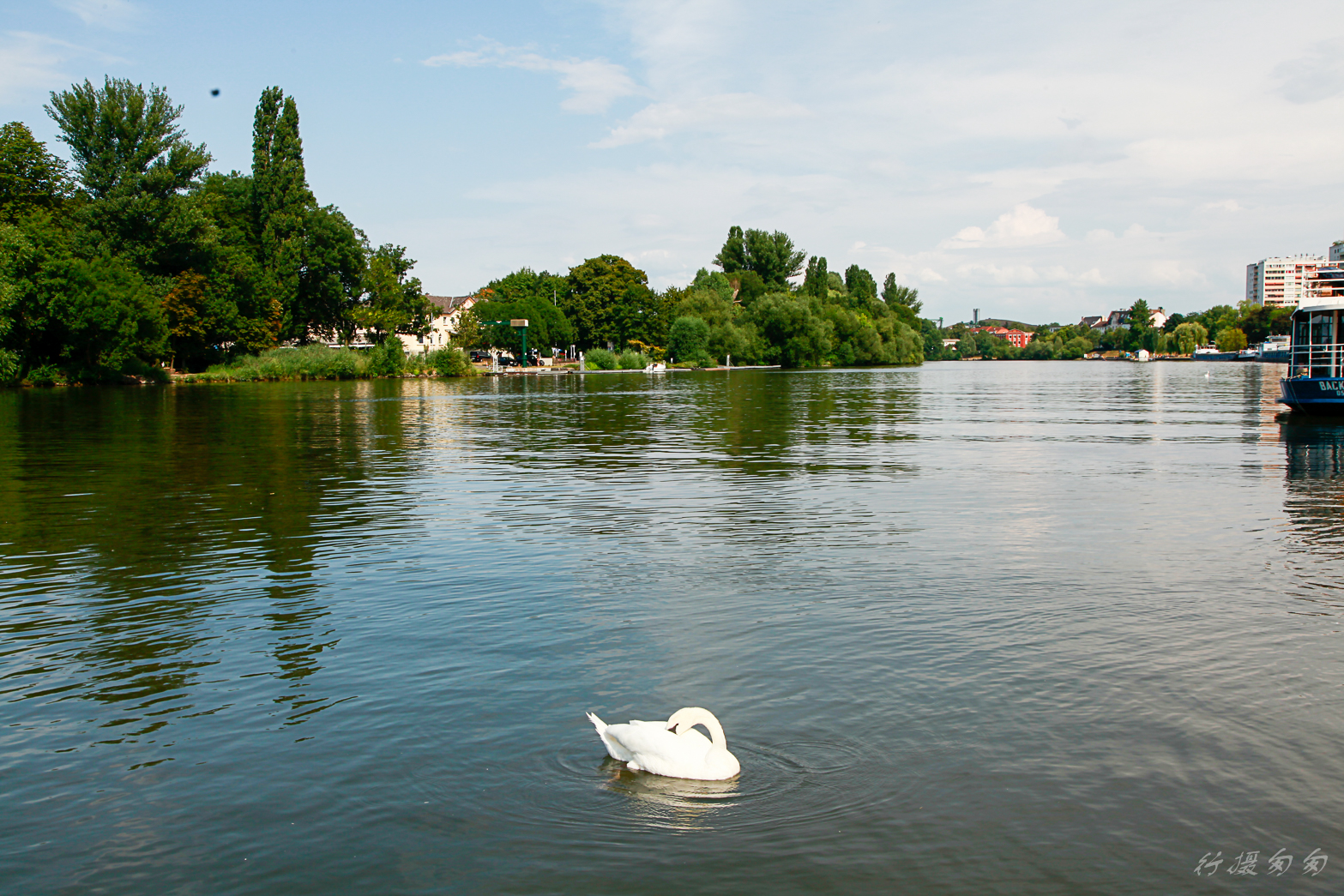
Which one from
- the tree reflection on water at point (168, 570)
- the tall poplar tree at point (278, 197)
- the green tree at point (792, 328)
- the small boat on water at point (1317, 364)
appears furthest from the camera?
the green tree at point (792, 328)

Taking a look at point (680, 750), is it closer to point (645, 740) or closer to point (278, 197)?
point (645, 740)

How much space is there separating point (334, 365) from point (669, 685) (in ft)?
331

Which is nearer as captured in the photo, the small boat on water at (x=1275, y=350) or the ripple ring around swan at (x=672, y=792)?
the ripple ring around swan at (x=672, y=792)

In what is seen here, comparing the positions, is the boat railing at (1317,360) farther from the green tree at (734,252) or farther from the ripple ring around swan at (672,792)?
the green tree at (734,252)

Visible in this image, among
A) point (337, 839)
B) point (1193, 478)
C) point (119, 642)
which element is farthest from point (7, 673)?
point (1193, 478)

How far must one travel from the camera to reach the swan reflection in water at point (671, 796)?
640cm

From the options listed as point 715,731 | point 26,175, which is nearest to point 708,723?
point 715,731

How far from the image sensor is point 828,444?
31375 mm

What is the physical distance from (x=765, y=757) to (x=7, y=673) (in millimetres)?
7157

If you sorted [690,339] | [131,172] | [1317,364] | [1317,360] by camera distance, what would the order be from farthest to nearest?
[690,339] → [131,172] → [1317,360] → [1317,364]

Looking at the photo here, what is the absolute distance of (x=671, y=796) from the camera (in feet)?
22.1

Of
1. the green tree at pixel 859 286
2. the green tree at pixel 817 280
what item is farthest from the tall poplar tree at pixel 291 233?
the green tree at pixel 859 286

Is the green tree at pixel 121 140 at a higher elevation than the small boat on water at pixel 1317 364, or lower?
higher

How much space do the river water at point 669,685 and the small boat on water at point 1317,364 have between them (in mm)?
21928
